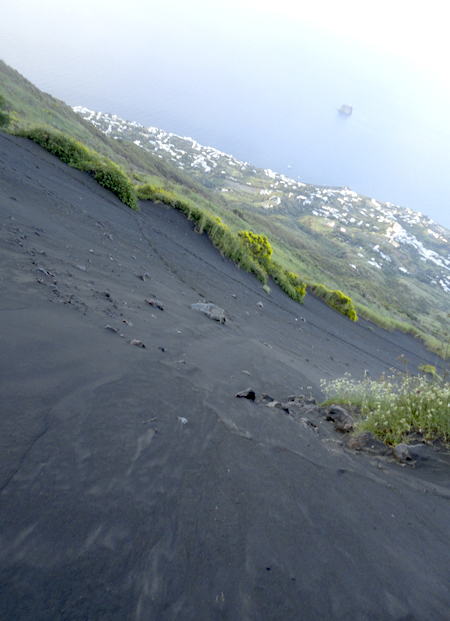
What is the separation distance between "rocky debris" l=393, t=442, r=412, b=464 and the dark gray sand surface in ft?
0.37

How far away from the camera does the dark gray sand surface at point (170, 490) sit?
1506mm

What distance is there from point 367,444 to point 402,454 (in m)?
0.34

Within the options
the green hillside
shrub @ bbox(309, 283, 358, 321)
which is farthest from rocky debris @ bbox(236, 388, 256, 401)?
the green hillside

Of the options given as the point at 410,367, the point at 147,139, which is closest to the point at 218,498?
the point at 410,367

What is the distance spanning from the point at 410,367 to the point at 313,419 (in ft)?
55.3

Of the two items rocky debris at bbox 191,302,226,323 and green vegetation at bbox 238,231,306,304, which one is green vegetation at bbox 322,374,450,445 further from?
green vegetation at bbox 238,231,306,304

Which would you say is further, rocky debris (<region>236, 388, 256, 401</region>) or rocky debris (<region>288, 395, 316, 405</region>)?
rocky debris (<region>288, 395, 316, 405</region>)

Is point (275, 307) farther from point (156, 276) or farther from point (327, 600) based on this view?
point (327, 600)

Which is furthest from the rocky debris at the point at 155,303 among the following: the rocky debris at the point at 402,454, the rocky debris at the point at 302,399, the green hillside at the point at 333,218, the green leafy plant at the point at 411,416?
the green hillside at the point at 333,218

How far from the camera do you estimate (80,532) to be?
5.30 ft

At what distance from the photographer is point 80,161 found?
12.7 metres

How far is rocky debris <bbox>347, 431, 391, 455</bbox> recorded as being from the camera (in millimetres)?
3342

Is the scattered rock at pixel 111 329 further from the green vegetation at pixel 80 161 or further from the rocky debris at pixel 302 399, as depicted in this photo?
the green vegetation at pixel 80 161

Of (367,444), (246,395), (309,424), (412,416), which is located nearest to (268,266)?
(246,395)
